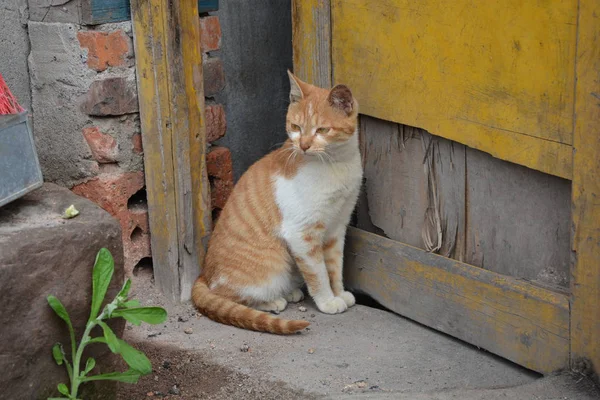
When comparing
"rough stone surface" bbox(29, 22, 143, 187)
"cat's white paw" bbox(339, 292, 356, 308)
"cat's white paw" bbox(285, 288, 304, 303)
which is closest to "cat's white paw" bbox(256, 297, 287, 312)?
"cat's white paw" bbox(285, 288, 304, 303)

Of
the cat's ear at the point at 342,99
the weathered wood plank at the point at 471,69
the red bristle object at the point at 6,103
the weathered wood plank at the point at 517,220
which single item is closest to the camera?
the red bristle object at the point at 6,103

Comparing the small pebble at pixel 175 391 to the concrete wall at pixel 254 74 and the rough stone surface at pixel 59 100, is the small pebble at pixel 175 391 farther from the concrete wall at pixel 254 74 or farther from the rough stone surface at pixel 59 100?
the concrete wall at pixel 254 74

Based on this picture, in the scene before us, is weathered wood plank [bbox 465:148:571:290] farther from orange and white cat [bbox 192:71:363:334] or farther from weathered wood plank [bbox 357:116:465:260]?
orange and white cat [bbox 192:71:363:334]

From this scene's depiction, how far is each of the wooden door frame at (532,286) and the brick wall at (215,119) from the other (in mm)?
333

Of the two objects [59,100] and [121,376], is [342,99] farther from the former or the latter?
[121,376]

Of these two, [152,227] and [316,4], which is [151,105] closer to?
[152,227]

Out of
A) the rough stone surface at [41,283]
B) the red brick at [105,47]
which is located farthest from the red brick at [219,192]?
the rough stone surface at [41,283]

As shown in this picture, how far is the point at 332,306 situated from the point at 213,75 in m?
1.08

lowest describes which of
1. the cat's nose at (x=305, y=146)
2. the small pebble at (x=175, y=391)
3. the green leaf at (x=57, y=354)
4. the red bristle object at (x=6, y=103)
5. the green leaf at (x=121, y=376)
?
the small pebble at (x=175, y=391)

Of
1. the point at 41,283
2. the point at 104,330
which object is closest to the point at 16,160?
the point at 41,283

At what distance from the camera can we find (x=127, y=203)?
365 cm

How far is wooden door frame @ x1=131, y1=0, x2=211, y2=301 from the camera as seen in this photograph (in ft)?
11.3

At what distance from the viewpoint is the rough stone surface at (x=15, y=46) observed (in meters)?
3.45

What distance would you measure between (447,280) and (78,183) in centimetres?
151
